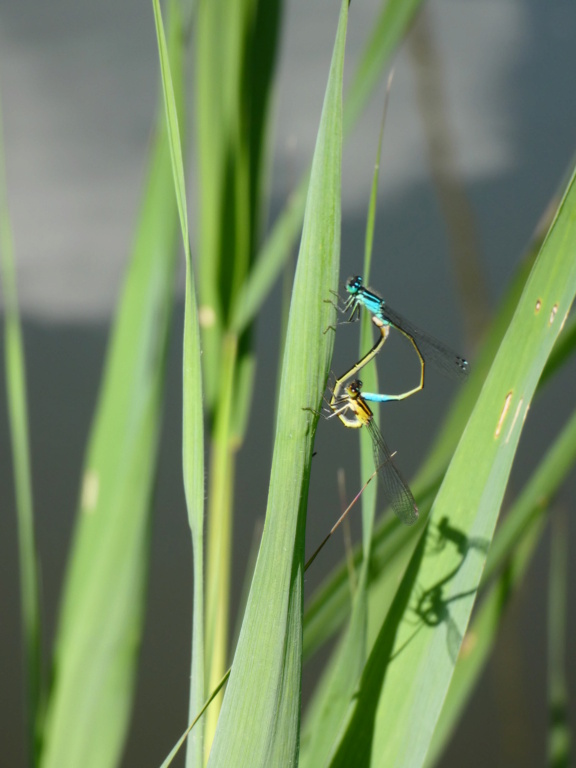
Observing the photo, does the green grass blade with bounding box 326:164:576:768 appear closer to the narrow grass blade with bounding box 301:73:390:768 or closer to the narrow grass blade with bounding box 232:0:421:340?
the narrow grass blade with bounding box 301:73:390:768

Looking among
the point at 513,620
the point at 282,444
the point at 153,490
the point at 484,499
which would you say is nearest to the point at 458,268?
the point at 513,620

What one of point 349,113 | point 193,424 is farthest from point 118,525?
point 349,113

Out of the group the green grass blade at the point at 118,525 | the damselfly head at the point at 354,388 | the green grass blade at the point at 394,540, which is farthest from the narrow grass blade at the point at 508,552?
the green grass blade at the point at 118,525

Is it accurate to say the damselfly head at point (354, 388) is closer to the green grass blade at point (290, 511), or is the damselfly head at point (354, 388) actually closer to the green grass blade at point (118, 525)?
the green grass blade at point (118, 525)

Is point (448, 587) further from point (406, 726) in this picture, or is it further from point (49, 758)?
point (49, 758)

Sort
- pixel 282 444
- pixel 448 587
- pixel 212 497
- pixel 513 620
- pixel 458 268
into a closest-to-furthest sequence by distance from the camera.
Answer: pixel 282 444, pixel 448 587, pixel 212 497, pixel 458 268, pixel 513 620

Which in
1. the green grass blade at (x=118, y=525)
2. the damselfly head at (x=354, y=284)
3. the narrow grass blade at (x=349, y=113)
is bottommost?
the green grass blade at (x=118, y=525)

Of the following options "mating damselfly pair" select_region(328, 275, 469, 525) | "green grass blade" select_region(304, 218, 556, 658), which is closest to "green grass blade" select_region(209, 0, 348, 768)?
"mating damselfly pair" select_region(328, 275, 469, 525)
